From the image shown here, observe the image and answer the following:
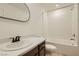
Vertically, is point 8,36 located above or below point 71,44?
above

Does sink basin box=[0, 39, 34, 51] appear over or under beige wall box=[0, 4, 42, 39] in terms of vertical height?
under

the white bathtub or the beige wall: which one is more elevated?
the beige wall

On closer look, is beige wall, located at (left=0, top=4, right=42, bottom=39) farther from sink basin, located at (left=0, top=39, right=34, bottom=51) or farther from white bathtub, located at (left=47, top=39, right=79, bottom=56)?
white bathtub, located at (left=47, top=39, right=79, bottom=56)

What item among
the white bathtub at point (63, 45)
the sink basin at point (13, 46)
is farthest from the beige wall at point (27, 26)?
the white bathtub at point (63, 45)

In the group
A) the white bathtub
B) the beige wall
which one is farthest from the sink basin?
the white bathtub

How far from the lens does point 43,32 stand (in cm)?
119

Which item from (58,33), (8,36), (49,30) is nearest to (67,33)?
(58,33)

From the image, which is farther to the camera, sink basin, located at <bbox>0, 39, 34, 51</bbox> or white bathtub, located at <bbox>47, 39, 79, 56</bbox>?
white bathtub, located at <bbox>47, 39, 79, 56</bbox>

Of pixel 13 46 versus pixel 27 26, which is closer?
pixel 13 46

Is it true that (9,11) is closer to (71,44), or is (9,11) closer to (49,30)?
(49,30)

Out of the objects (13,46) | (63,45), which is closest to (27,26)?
Answer: (13,46)

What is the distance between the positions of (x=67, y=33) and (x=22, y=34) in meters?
0.68

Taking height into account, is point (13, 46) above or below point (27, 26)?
below

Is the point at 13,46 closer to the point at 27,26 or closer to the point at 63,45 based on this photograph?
the point at 27,26
